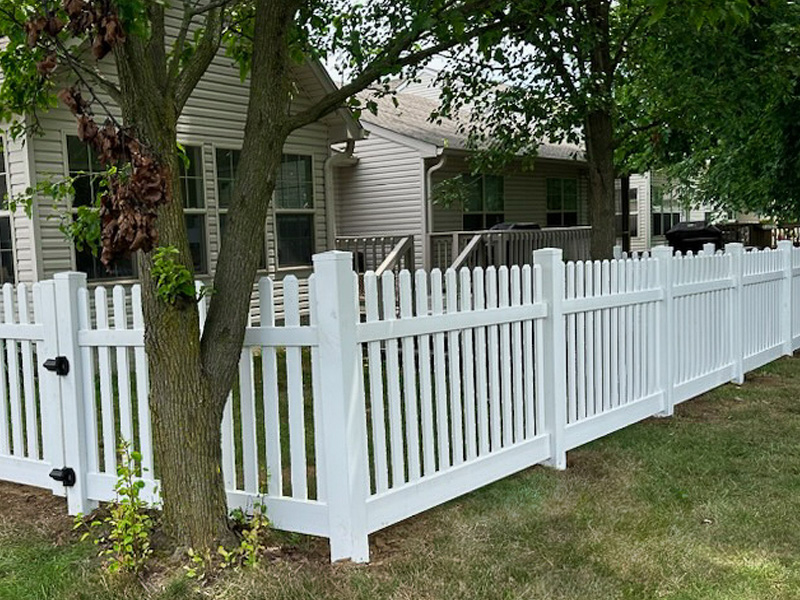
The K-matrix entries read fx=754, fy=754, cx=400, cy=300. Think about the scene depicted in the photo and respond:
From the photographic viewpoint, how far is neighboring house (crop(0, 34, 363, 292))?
28.1 feet

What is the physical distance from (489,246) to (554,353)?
25.0 ft

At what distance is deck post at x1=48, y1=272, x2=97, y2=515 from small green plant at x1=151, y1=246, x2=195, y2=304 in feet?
3.64

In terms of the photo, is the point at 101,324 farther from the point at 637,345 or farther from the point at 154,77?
the point at 637,345

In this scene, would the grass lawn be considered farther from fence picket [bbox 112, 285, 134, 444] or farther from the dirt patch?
fence picket [bbox 112, 285, 134, 444]

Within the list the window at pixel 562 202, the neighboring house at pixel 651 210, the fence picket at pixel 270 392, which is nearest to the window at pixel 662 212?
the neighboring house at pixel 651 210

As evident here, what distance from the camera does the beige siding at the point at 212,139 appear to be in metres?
8.62

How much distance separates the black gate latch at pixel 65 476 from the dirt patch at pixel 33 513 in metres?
0.20

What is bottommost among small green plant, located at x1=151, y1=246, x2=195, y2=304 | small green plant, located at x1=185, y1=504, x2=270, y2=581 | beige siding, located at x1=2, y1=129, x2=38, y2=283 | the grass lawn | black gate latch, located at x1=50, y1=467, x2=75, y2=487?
the grass lawn

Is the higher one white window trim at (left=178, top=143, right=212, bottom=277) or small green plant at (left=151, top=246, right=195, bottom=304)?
white window trim at (left=178, top=143, right=212, bottom=277)

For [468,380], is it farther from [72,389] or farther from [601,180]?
[601,180]

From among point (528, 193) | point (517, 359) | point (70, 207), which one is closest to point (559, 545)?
point (517, 359)

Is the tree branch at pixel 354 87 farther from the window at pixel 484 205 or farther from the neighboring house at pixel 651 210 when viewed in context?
the neighboring house at pixel 651 210

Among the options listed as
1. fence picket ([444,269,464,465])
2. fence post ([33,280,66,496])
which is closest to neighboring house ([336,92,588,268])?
fence picket ([444,269,464,465])

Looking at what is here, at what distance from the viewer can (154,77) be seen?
11.5 feet
